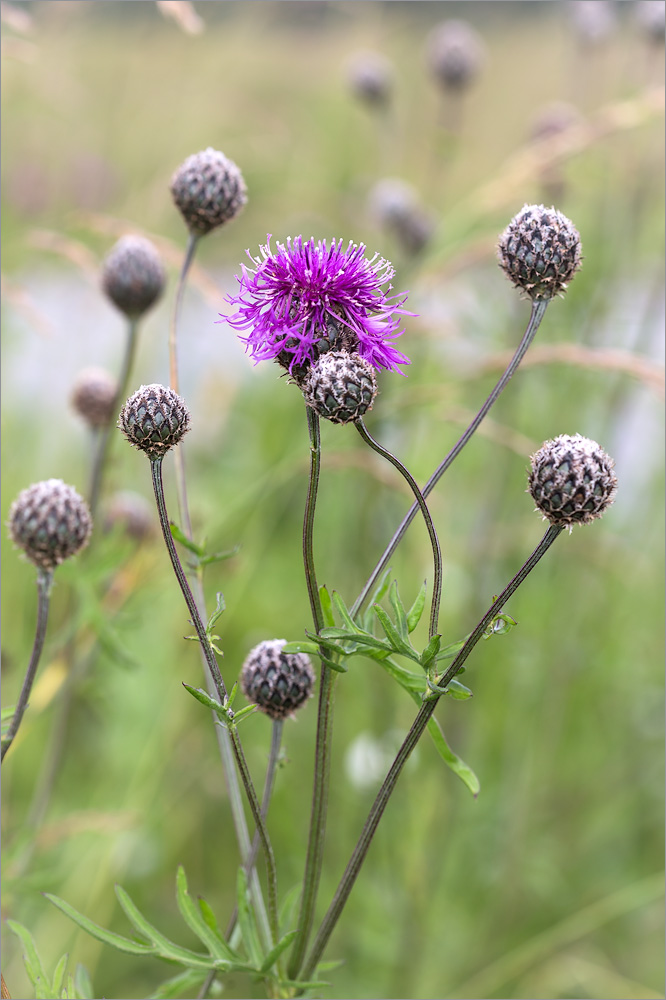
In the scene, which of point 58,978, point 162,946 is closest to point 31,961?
point 58,978

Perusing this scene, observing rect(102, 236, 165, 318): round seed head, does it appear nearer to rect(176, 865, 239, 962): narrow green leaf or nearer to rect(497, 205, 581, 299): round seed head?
rect(497, 205, 581, 299): round seed head

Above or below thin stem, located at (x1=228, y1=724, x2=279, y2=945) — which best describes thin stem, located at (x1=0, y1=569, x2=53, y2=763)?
above

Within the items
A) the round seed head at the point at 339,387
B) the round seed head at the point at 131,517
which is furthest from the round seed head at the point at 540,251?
the round seed head at the point at 131,517

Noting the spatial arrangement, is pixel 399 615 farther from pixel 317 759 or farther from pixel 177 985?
pixel 177 985

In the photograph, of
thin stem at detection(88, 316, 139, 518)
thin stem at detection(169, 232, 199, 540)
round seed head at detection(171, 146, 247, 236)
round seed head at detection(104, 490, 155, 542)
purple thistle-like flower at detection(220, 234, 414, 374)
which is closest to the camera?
purple thistle-like flower at detection(220, 234, 414, 374)

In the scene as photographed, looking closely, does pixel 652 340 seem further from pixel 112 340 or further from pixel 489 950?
pixel 112 340

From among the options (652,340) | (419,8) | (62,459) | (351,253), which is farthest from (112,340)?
(351,253)

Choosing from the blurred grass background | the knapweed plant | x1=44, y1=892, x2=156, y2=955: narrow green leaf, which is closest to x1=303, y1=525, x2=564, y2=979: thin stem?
the knapweed plant

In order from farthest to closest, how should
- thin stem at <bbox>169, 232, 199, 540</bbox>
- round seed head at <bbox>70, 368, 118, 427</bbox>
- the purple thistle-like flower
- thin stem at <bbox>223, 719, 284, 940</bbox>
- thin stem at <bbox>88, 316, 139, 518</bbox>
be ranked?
round seed head at <bbox>70, 368, 118, 427</bbox>
thin stem at <bbox>88, 316, 139, 518</bbox>
thin stem at <bbox>169, 232, 199, 540</bbox>
thin stem at <bbox>223, 719, 284, 940</bbox>
the purple thistle-like flower

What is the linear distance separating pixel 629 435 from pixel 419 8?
2.41 meters

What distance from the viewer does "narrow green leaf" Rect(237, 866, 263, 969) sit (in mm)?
1149

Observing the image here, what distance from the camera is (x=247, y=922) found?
117 centimetres

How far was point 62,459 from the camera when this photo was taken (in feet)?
11.3

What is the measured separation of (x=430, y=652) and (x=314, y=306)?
1.40 ft
